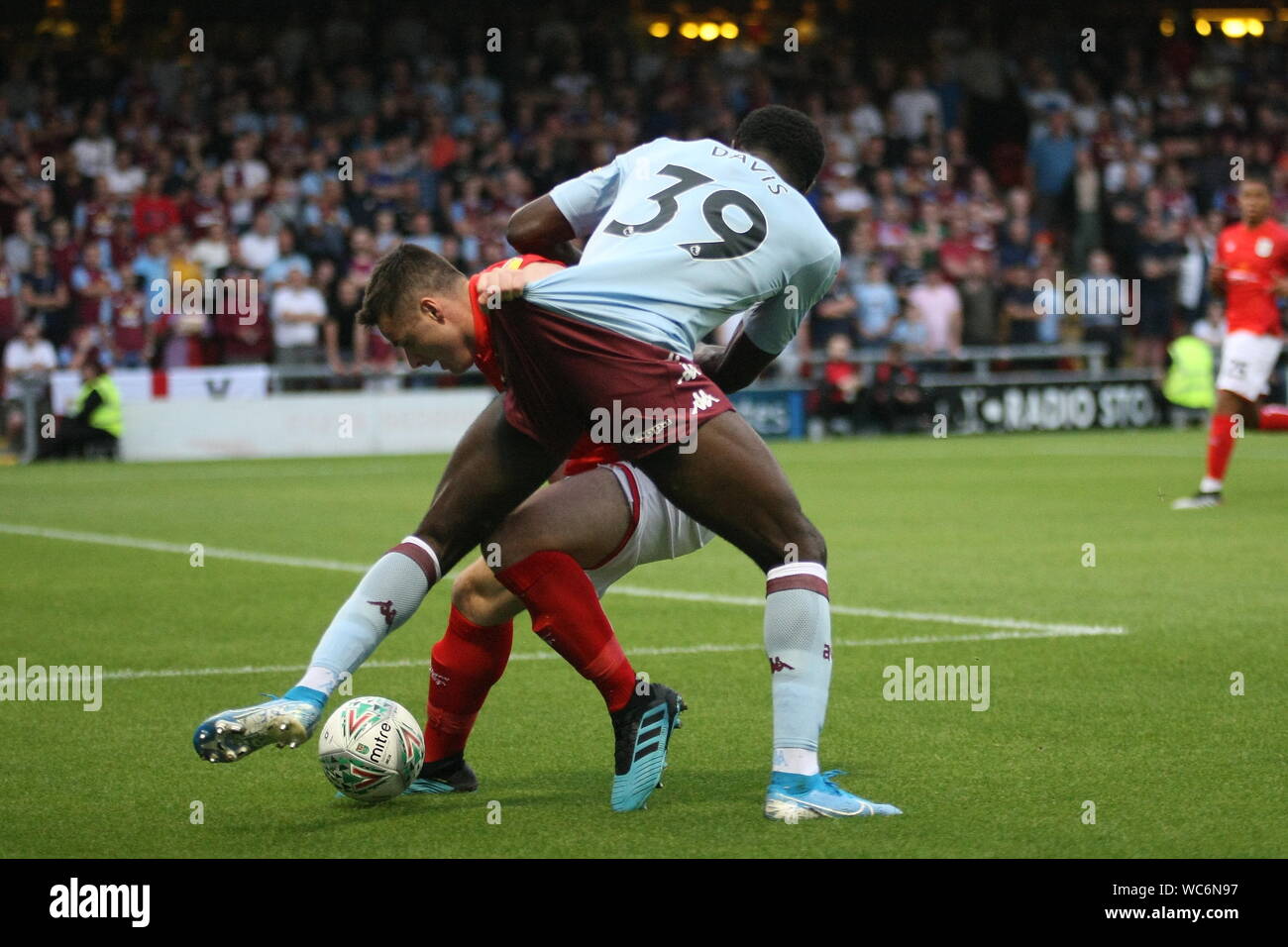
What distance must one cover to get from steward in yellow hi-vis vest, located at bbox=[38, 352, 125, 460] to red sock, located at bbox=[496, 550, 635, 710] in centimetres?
1603

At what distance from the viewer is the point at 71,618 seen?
351 inches

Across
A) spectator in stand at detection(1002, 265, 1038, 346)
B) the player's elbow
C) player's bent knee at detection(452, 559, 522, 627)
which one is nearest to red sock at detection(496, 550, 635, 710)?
player's bent knee at detection(452, 559, 522, 627)

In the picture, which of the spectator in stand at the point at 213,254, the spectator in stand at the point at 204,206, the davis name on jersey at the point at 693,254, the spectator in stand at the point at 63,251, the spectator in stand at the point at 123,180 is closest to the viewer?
the davis name on jersey at the point at 693,254

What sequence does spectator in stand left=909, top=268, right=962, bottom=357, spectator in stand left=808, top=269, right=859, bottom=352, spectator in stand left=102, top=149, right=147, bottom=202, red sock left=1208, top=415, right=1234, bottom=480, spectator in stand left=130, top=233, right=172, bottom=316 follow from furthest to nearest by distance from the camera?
spectator in stand left=909, top=268, right=962, bottom=357, spectator in stand left=808, top=269, right=859, bottom=352, spectator in stand left=102, top=149, right=147, bottom=202, spectator in stand left=130, top=233, right=172, bottom=316, red sock left=1208, top=415, right=1234, bottom=480

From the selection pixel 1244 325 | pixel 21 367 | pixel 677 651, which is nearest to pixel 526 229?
pixel 677 651

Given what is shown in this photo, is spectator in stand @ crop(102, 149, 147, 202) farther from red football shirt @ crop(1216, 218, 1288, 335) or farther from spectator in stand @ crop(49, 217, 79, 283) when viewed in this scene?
red football shirt @ crop(1216, 218, 1288, 335)

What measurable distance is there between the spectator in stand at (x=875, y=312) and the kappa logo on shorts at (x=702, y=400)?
19423 mm

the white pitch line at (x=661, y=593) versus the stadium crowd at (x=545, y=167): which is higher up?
the stadium crowd at (x=545, y=167)

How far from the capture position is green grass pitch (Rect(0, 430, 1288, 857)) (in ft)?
15.5

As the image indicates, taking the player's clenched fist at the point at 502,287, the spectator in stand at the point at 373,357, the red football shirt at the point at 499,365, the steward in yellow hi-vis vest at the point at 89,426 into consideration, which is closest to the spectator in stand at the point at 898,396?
the spectator in stand at the point at 373,357

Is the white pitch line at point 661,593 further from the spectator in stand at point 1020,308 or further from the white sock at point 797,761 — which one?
the spectator in stand at point 1020,308

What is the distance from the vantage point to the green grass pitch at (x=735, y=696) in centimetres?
472

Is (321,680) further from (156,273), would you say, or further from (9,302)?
(9,302)

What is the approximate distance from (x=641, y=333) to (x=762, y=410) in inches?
716
